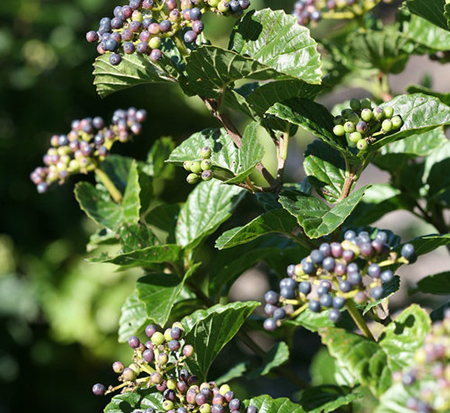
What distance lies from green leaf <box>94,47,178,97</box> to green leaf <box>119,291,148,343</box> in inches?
17.7

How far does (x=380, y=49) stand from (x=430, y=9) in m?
0.41

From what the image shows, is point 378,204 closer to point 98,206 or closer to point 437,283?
point 437,283

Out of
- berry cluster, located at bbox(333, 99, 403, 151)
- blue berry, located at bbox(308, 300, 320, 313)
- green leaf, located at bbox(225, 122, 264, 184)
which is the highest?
green leaf, located at bbox(225, 122, 264, 184)

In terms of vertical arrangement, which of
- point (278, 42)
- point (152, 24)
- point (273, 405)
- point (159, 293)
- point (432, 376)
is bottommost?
point (273, 405)

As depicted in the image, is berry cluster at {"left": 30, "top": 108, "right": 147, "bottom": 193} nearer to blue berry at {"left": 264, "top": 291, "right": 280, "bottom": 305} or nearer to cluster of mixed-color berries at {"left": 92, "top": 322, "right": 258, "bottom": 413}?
cluster of mixed-color berries at {"left": 92, "top": 322, "right": 258, "bottom": 413}

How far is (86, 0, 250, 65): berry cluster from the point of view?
1055 mm

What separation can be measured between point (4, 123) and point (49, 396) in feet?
5.27

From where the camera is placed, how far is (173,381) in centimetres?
107

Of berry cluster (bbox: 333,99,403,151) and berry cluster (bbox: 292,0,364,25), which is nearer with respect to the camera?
berry cluster (bbox: 333,99,403,151)

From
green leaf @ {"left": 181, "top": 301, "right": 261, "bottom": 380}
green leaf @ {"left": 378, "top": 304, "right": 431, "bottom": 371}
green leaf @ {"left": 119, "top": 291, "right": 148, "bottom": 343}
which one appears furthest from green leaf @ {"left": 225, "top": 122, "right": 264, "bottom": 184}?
green leaf @ {"left": 119, "top": 291, "right": 148, "bottom": 343}

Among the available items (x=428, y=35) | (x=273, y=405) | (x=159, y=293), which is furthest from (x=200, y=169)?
(x=428, y=35)

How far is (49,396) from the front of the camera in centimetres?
364

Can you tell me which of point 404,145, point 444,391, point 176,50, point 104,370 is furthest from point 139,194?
point 104,370

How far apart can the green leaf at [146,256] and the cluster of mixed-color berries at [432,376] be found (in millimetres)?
619
